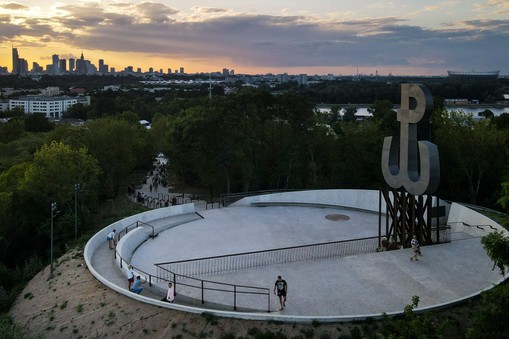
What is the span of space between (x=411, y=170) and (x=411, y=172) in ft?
0.34

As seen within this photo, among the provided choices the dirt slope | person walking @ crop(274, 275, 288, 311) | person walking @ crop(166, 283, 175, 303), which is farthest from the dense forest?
person walking @ crop(274, 275, 288, 311)

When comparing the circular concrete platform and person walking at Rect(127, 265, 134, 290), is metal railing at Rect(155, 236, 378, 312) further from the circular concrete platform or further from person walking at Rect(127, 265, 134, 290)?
person walking at Rect(127, 265, 134, 290)

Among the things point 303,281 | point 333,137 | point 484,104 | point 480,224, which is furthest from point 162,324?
point 484,104

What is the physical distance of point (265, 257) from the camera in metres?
19.5

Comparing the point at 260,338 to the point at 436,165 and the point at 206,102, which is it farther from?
the point at 206,102

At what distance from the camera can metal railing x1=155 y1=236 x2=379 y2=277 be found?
1847 centimetres

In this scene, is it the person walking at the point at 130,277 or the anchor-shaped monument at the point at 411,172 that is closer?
the person walking at the point at 130,277

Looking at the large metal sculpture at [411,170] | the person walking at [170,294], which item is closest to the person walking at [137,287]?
the person walking at [170,294]

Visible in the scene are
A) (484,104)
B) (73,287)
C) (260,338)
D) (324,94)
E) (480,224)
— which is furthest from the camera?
(324,94)

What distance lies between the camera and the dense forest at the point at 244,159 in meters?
30.9

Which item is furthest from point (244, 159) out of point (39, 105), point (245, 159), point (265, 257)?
point (39, 105)

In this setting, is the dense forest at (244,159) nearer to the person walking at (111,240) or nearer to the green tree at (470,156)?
the green tree at (470,156)

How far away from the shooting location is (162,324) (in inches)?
585

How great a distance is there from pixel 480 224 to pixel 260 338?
1458cm
